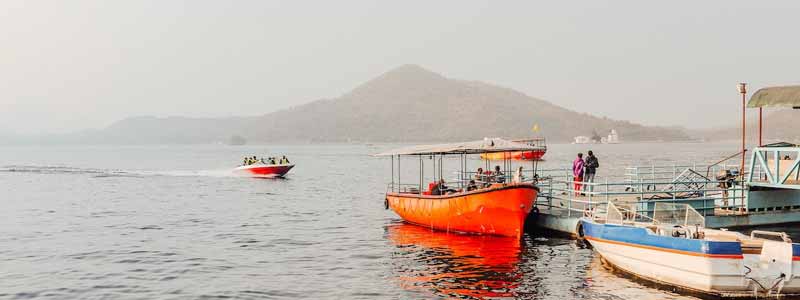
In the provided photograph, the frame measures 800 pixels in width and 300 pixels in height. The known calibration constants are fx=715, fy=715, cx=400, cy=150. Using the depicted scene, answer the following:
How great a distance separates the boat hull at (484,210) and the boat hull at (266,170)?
45385mm

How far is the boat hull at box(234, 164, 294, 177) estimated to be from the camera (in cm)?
7375

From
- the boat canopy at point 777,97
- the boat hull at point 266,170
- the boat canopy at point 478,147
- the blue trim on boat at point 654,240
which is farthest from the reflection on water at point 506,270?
the boat hull at point 266,170

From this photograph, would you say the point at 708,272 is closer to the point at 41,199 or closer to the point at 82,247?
the point at 82,247

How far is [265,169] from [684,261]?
60.8m

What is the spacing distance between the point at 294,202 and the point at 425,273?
28884 mm

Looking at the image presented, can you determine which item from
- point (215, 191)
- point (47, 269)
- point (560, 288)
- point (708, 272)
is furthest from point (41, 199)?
point (708, 272)

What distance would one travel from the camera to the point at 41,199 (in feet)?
179

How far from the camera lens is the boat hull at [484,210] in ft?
83.3

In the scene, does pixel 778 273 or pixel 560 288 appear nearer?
pixel 778 273

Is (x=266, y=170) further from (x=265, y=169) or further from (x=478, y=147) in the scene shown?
(x=478, y=147)

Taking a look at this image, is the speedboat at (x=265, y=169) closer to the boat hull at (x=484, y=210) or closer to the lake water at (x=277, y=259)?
the lake water at (x=277, y=259)

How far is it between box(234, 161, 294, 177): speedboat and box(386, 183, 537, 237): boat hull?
149 ft

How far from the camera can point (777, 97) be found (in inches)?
1062

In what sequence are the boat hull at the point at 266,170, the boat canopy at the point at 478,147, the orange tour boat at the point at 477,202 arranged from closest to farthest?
1. the orange tour boat at the point at 477,202
2. the boat canopy at the point at 478,147
3. the boat hull at the point at 266,170
